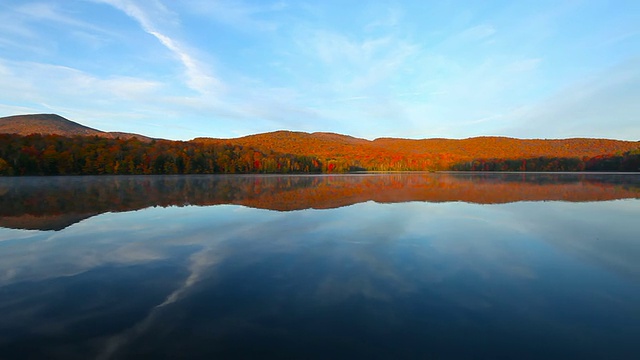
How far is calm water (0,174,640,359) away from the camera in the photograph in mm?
6320

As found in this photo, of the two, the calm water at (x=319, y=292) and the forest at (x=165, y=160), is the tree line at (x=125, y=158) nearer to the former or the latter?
the forest at (x=165, y=160)

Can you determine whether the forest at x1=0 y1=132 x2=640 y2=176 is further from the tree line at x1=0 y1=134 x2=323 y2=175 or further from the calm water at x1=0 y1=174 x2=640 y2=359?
the calm water at x1=0 y1=174 x2=640 y2=359

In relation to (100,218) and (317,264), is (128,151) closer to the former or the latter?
(100,218)

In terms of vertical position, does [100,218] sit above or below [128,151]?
below

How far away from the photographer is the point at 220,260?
40.4 feet

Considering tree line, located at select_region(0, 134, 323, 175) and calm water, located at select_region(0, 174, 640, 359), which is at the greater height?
tree line, located at select_region(0, 134, 323, 175)

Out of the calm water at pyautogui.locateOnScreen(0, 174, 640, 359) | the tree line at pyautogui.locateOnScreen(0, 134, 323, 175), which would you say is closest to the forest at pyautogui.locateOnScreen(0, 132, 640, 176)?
the tree line at pyautogui.locateOnScreen(0, 134, 323, 175)

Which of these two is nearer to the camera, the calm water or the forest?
the calm water

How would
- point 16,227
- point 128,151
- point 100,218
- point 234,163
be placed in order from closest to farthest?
point 16,227 → point 100,218 → point 128,151 → point 234,163

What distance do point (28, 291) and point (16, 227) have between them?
531 inches

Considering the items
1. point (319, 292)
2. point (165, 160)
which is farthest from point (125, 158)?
point (319, 292)

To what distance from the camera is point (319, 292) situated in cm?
912

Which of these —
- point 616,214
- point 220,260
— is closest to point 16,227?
point 220,260

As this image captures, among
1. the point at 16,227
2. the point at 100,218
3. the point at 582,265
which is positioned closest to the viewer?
the point at 582,265
